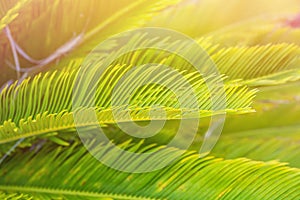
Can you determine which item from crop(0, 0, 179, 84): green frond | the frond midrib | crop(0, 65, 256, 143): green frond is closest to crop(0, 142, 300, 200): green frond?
the frond midrib

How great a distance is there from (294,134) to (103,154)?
0.71m

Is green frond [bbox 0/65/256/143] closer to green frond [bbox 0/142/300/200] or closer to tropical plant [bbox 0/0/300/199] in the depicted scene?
tropical plant [bbox 0/0/300/199]

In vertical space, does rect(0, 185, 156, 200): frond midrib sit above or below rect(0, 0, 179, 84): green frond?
below

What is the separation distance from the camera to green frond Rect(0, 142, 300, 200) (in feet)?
3.84

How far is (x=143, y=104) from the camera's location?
108 cm

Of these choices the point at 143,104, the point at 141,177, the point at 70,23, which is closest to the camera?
the point at 143,104

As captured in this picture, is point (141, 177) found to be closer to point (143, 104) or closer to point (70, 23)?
point (143, 104)

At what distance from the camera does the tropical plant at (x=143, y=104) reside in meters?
1.15

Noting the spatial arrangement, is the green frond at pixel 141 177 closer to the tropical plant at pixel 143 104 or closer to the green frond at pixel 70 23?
the tropical plant at pixel 143 104

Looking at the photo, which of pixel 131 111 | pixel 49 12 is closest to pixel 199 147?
pixel 131 111

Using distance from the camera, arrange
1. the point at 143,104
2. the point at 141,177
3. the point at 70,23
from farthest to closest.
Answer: the point at 70,23
the point at 141,177
the point at 143,104

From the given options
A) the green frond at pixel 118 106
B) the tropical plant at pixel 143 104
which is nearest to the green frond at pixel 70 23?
the tropical plant at pixel 143 104

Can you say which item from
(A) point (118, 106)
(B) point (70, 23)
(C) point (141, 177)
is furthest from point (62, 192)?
(B) point (70, 23)

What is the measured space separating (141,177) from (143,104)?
26 cm
